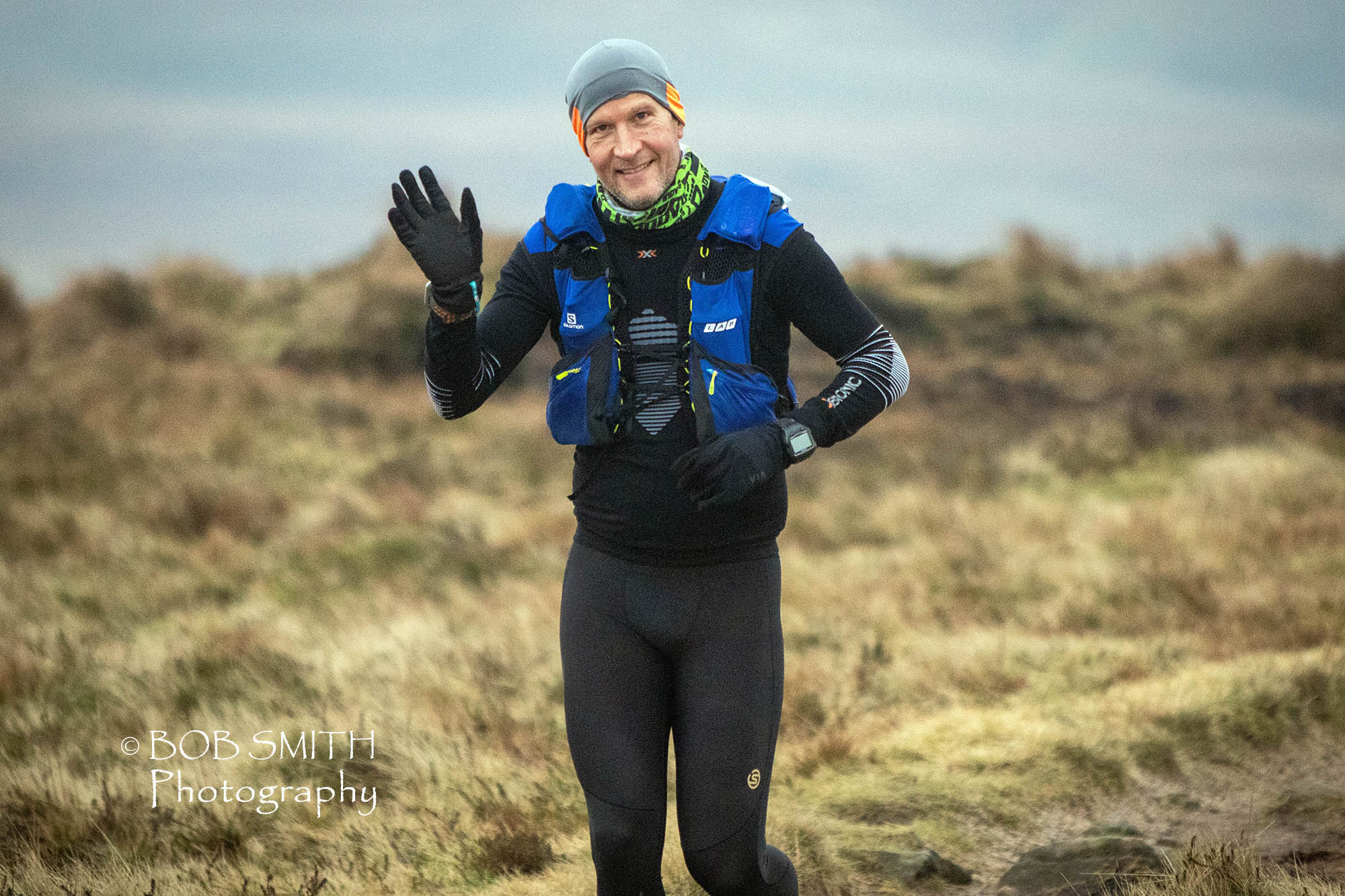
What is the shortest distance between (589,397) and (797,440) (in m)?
0.54

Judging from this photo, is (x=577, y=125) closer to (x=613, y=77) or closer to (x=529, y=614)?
(x=613, y=77)

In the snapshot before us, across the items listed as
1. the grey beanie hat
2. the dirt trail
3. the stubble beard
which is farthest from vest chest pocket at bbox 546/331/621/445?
the dirt trail

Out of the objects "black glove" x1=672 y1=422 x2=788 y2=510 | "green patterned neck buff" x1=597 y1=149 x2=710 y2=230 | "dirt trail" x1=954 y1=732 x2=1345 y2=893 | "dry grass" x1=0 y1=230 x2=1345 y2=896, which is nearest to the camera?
"black glove" x1=672 y1=422 x2=788 y2=510

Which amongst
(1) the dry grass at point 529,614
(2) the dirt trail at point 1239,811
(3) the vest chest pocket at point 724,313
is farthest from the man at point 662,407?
(2) the dirt trail at point 1239,811

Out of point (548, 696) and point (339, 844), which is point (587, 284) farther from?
point (548, 696)

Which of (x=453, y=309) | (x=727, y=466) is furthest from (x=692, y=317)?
(x=453, y=309)

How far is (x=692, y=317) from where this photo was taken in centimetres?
280

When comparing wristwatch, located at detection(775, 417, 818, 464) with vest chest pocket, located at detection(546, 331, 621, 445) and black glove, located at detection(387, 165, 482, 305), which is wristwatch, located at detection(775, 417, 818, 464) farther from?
black glove, located at detection(387, 165, 482, 305)

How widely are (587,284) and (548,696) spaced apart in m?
3.90

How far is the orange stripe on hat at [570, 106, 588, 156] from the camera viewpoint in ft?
9.42

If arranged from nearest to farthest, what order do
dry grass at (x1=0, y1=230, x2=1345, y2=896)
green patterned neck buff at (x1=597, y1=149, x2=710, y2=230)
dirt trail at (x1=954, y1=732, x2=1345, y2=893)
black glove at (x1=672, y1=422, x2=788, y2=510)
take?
1. black glove at (x1=672, y1=422, x2=788, y2=510)
2. green patterned neck buff at (x1=597, y1=149, x2=710, y2=230)
3. dirt trail at (x1=954, y1=732, x2=1345, y2=893)
4. dry grass at (x1=0, y1=230, x2=1345, y2=896)

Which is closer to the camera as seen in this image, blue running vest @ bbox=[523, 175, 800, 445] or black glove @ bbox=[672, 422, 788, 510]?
black glove @ bbox=[672, 422, 788, 510]

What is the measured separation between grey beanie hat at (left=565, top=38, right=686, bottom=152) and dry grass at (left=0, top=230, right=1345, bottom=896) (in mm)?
2646

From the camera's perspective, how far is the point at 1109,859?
3920mm
